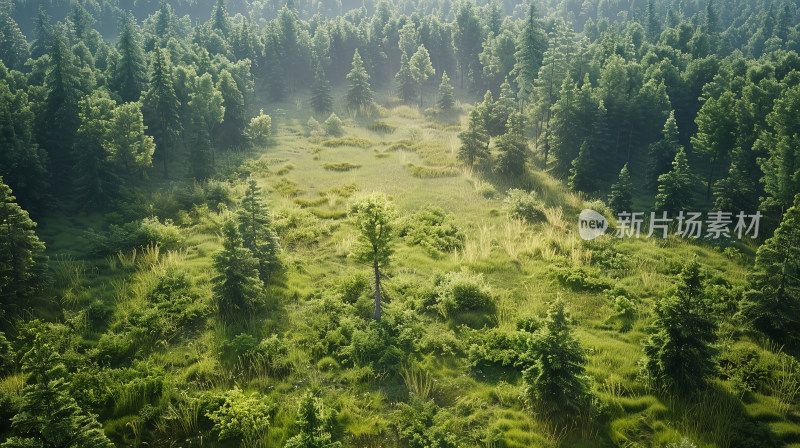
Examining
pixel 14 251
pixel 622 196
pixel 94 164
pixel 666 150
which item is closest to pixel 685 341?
pixel 622 196

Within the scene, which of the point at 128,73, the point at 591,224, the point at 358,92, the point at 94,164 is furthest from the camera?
the point at 358,92

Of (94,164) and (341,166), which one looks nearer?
(94,164)

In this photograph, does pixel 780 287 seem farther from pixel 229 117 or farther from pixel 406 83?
pixel 406 83

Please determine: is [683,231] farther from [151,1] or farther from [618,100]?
[151,1]

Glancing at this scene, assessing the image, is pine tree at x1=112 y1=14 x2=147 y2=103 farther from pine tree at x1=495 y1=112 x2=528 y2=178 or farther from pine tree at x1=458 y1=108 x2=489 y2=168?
pine tree at x1=495 y1=112 x2=528 y2=178

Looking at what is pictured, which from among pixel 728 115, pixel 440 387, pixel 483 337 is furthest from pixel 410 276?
pixel 728 115

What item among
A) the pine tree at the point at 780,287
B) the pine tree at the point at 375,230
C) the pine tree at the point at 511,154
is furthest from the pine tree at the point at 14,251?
the pine tree at the point at 511,154
